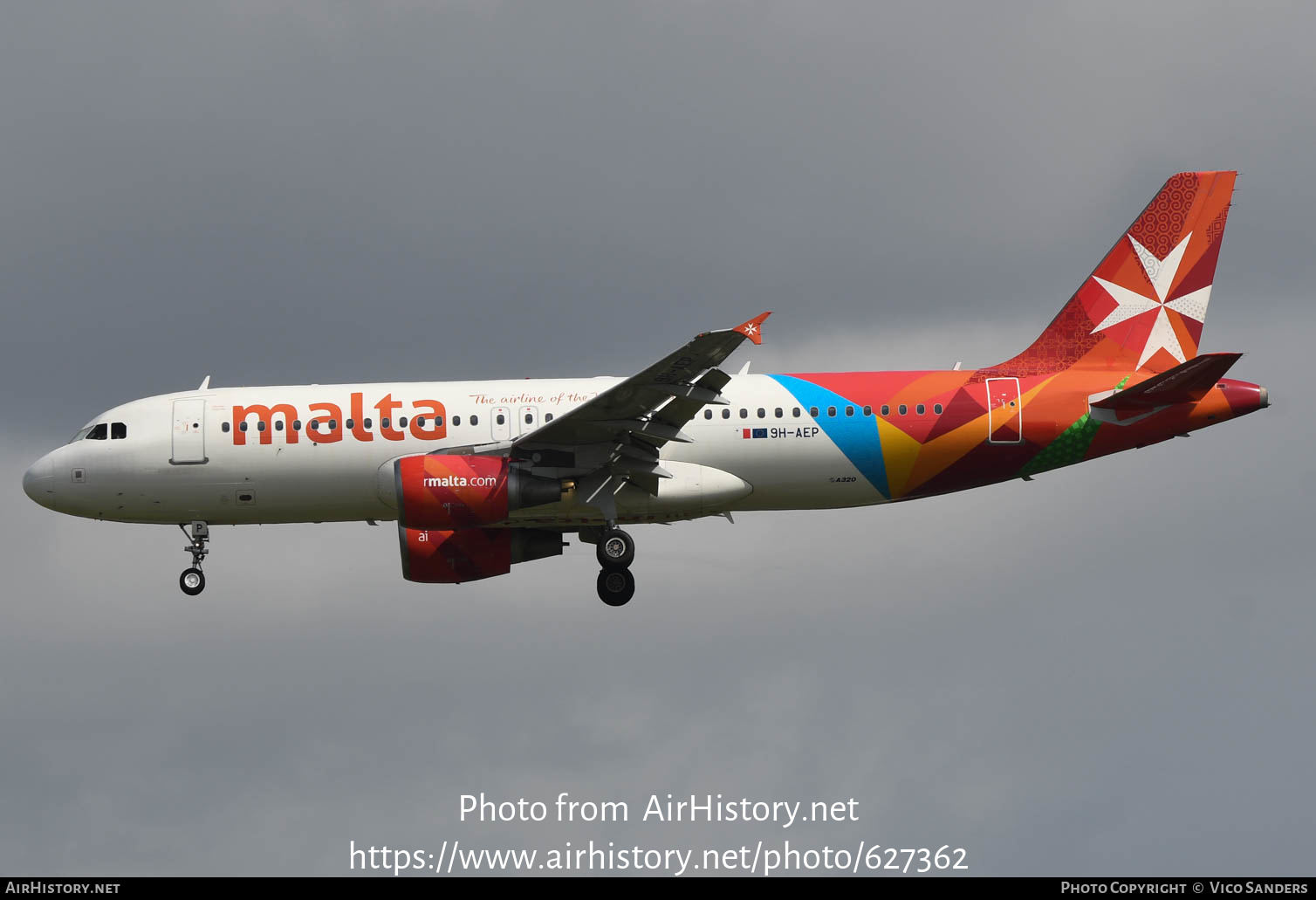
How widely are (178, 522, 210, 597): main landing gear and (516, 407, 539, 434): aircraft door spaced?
789 cm

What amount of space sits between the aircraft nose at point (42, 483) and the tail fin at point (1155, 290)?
22582 mm

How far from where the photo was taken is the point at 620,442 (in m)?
35.2

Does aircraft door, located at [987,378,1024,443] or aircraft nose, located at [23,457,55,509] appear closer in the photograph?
aircraft door, located at [987,378,1024,443]

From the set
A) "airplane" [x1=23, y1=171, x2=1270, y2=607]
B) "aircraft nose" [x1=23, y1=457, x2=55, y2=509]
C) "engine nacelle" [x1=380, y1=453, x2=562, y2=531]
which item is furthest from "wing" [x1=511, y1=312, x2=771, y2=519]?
"aircraft nose" [x1=23, y1=457, x2=55, y2=509]

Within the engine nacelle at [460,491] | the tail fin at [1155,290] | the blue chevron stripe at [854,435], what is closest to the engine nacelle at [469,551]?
the engine nacelle at [460,491]

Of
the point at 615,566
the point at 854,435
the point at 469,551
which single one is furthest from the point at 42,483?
the point at 854,435

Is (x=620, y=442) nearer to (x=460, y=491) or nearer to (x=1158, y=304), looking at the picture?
(x=460, y=491)

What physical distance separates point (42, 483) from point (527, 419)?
11622 millimetres

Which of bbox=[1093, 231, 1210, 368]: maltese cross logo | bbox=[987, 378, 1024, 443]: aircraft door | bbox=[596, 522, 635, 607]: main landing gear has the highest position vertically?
bbox=[1093, 231, 1210, 368]: maltese cross logo

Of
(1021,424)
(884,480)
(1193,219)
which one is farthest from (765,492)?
(1193,219)

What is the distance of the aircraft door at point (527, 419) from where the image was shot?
36.8 meters

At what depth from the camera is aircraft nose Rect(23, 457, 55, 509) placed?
38000 millimetres

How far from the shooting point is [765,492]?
3659cm

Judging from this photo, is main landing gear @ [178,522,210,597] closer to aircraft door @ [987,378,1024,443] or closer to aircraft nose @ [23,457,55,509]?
aircraft nose @ [23,457,55,509]
